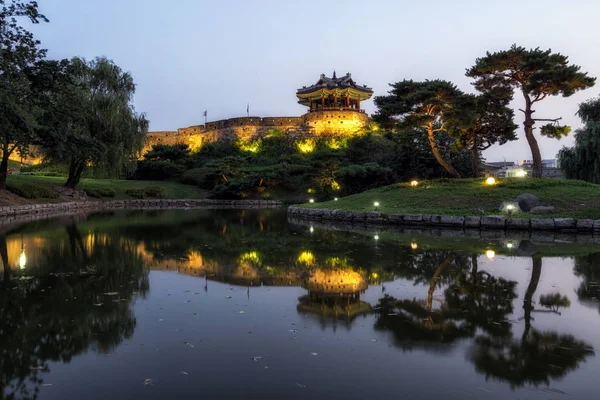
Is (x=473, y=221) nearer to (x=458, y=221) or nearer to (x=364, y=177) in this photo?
(x=458, y=221)

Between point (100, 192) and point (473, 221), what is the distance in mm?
23837

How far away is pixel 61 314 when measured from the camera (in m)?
4.31

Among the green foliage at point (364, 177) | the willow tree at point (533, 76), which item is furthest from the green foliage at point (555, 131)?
the green foliage at point (364, 177)

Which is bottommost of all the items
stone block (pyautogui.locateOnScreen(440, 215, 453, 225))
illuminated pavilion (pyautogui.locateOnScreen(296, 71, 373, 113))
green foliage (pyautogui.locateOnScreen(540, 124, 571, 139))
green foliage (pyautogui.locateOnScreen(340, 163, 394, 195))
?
stone block (pyautogui.locateOnScreen(440, 215, 453, 225))

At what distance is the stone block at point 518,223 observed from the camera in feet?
42.8

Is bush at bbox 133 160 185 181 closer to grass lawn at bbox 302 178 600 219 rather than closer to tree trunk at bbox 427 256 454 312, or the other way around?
grass lawn at bbox 302 178 600 219

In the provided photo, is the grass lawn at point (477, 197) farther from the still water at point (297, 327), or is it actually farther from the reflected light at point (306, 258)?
the reflected light at point (306, 258)

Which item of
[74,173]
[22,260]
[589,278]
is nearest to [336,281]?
[589,278]

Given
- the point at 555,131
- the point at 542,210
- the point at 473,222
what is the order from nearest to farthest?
the point at 473,222, the point at 542,210, the point at 555,131

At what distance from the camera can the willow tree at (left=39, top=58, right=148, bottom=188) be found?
798 inches

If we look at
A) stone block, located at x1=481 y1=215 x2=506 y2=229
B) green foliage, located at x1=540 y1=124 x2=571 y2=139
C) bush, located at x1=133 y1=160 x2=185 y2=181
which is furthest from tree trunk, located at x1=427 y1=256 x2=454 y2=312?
bush, located at x1=133 y1=160 x2=185 y2=181

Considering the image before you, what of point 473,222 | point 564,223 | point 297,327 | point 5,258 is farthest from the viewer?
point 473,222

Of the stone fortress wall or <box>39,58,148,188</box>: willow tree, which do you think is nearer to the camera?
<box>39,58,148,188</box>: willow tree

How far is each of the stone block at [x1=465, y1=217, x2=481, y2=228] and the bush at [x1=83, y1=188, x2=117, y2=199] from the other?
77.0 ft
